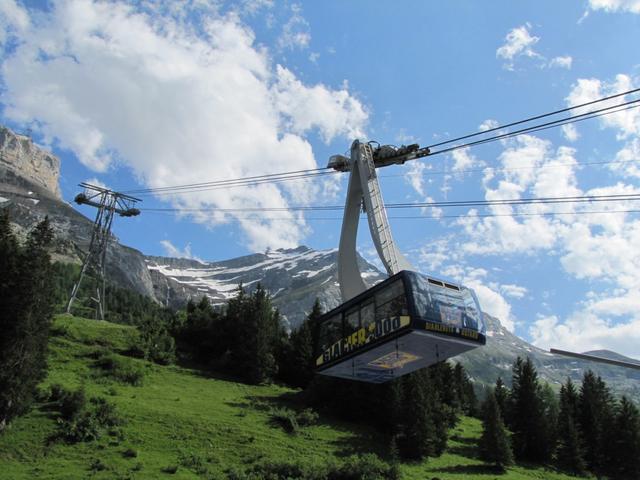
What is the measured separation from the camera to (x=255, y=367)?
8625cm

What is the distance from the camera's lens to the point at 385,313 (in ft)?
97.3

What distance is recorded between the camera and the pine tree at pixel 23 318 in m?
51.7

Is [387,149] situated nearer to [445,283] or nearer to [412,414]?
[445,283]

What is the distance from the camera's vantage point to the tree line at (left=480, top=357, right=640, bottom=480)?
78637mm

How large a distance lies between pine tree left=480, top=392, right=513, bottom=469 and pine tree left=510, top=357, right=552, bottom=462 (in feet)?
32.6

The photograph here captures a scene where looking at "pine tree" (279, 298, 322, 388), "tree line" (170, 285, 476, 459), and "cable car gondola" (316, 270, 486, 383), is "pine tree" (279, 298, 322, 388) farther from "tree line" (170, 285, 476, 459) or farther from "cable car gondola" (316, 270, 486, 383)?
"cable car gondola" (316, 270, 486, 383)

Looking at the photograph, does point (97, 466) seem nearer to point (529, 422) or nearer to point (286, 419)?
point (286, 419)

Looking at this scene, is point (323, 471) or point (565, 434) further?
point (565, 434)

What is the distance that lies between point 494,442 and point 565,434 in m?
18.2

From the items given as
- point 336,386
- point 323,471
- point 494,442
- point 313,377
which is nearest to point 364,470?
point 323,471

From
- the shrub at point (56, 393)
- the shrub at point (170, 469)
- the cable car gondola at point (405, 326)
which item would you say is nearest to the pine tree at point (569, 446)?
the shrub at point (170, 469)

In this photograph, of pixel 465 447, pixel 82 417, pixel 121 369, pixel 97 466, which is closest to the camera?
pixel 97 466

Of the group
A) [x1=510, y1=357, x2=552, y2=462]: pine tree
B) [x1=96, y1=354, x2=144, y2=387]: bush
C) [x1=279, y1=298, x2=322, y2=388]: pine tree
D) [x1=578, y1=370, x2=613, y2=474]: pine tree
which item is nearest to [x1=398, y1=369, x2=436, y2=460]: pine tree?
[x1=510, y1=357, x2=552, y2=462]: pine tree

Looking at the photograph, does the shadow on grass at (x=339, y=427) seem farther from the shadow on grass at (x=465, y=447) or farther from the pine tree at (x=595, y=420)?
the pine tree at (x=595, y=420)
